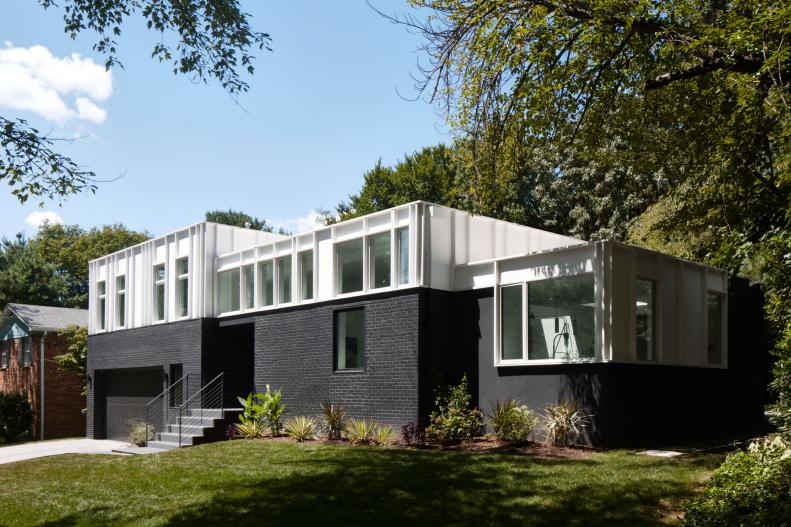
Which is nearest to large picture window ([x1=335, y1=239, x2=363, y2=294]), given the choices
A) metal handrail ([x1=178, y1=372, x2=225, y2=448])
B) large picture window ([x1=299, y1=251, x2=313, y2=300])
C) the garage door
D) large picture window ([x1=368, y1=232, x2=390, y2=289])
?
large picture window ([x1=368, y1=232, x2=390, y2=289])

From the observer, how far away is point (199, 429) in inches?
766

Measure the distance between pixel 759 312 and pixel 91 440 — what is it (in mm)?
21373

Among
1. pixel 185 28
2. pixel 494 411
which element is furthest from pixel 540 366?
pixel 185 28

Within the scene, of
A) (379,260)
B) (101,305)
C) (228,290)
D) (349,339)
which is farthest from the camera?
(101,305)

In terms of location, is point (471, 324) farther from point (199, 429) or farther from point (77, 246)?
point (77, 246)

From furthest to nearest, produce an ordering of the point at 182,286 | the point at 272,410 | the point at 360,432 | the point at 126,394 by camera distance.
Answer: the point at 126,394 → the point at 182,286 → the point at 272,410 → the point at 360,432

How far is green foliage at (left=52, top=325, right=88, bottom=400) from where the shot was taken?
1192 inches

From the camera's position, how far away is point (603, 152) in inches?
773

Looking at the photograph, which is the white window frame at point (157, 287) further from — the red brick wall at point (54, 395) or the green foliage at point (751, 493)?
the green foliage at point (751, 493)

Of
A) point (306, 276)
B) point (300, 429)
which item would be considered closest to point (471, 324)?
point (300, 429)

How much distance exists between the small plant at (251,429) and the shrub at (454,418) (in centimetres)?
454

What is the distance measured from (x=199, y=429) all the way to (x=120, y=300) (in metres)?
9.54

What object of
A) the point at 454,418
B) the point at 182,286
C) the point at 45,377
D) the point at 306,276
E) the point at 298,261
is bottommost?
the point at 45,377

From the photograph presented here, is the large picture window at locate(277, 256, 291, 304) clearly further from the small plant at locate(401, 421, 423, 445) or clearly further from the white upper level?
the small plant at locate(401, 421, 423, 445)
